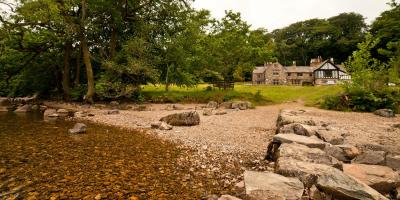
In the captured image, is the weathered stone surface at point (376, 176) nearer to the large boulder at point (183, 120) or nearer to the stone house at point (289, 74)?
the large boulder at point (183, 120)

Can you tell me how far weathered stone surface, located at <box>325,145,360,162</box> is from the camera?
9.59m

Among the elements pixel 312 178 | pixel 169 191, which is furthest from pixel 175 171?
pixel 312 178

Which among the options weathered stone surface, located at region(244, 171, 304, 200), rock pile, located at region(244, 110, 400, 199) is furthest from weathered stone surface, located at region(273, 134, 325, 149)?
weathered stone surface, located at region(244, 171, 304, 200)

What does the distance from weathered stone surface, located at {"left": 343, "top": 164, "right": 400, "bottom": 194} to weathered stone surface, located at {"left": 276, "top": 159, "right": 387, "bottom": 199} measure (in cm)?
90

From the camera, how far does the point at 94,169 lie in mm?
9711

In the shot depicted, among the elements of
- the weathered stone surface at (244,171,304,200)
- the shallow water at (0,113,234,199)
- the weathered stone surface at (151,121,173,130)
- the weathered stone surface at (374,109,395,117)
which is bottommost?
the weathered stone surface at (374,109,395,117)

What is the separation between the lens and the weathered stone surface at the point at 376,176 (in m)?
7.08

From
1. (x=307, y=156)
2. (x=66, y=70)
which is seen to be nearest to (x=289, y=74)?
(x=66, y=70)

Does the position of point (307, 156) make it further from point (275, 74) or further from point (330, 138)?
point (275, 74)

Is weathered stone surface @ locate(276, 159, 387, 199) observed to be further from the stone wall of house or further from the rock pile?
the stone wall of house

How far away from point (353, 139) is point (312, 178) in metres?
8.24

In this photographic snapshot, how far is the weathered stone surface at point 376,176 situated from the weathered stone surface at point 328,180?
0.90 metres

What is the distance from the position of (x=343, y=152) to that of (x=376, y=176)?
2413 mm

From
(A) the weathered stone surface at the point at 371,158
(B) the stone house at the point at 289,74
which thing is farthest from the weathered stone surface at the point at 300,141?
(B) the stone house at the point at 289,74
